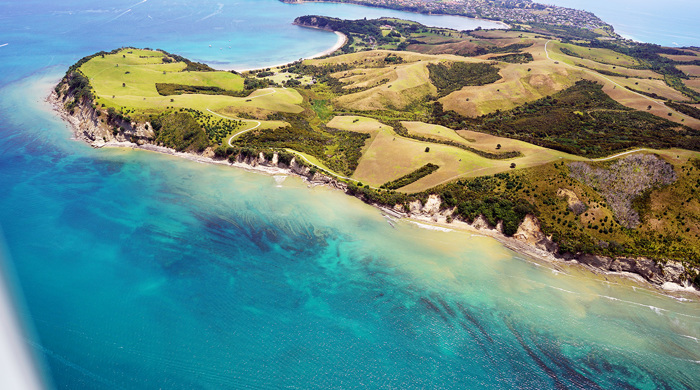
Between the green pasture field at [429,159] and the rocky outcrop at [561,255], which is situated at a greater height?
the green pasture field at [429,159]

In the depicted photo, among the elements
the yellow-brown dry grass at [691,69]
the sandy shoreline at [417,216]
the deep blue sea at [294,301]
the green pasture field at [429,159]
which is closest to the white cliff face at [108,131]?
the sandy shoreline at [417,216]

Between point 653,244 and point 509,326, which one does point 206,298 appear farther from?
point 653,244

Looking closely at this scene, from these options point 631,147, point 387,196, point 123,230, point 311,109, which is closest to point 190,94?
point 311,109

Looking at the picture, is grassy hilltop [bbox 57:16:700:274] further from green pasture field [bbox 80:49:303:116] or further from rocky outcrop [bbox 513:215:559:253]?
rocky outcrop [bbox 513:215:559:253]

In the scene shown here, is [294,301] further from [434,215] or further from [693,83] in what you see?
[693,83]

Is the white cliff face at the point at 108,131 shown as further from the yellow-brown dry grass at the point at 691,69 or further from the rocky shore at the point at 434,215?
the yellow-brown dry grass at the point at 691,69

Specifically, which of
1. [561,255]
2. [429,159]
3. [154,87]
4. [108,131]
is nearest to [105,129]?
[108,131]

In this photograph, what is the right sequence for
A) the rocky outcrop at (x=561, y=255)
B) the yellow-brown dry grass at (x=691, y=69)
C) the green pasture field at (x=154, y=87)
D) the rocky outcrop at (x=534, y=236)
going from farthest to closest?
1. the yellow-brown dry grass at (x=691, y=69)
2. the green pasture field at (x=154, y=87)
3. the rocky outcrop at (x=534, y=236)
4. the rocky outcrop at (x=561, y=255)

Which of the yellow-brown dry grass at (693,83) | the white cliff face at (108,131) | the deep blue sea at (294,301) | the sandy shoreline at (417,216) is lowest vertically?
the deep blue sea at (294,301)
